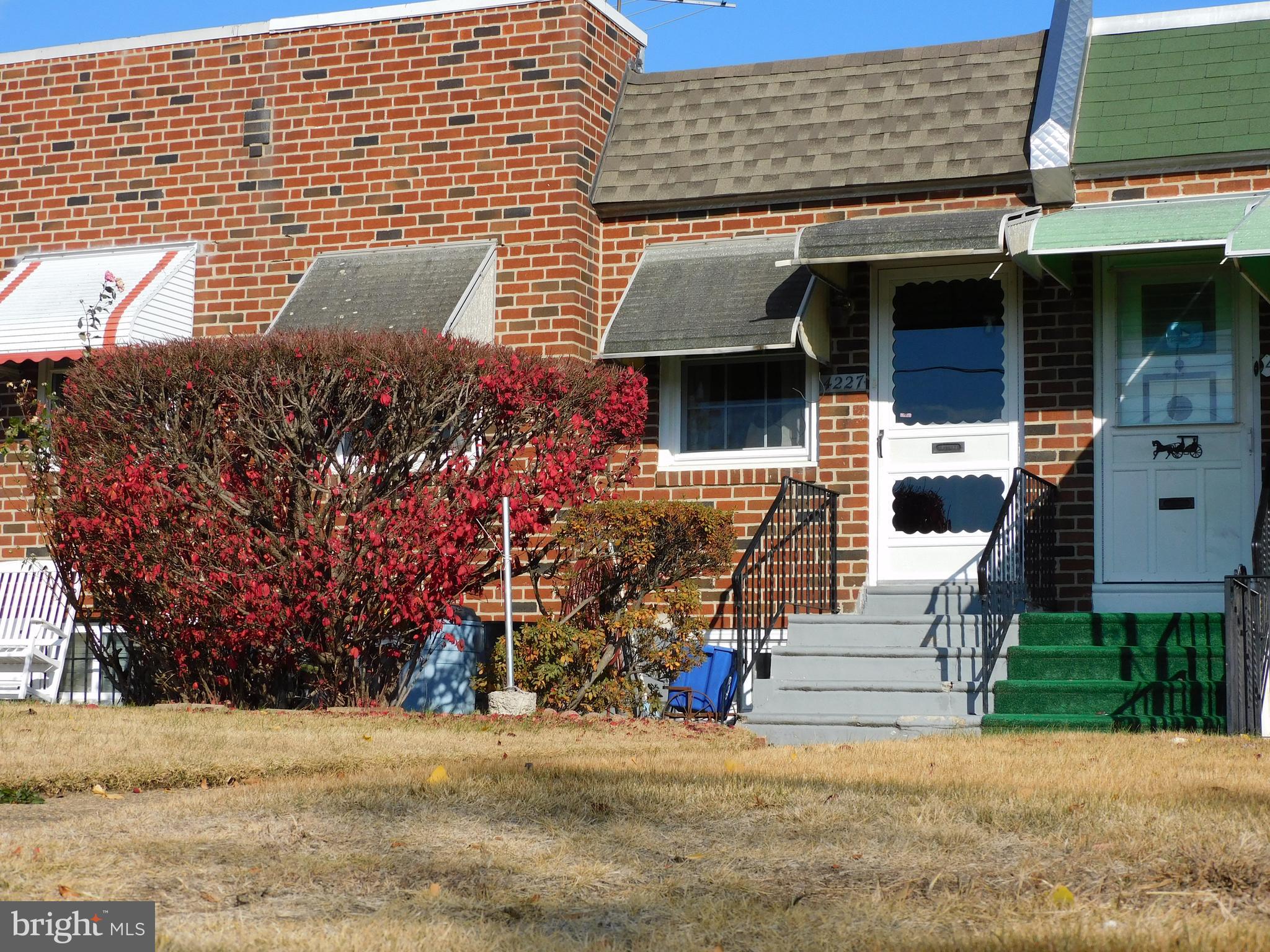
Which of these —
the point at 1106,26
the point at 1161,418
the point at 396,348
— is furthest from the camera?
the point at 1106,26

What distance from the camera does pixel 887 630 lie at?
1010 cm

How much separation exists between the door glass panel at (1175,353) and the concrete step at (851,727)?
310cm

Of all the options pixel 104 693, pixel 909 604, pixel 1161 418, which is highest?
pixel 1161 418

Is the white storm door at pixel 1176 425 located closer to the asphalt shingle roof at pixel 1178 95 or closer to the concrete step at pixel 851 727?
the asphalt shingle roof at pixel 1178 95

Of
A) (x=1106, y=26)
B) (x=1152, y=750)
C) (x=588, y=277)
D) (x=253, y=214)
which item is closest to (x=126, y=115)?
(x=253, y=214)

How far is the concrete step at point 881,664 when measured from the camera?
9.48 m

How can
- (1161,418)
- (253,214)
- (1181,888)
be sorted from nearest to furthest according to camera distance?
(1181,888)
(1161,418)
(253,214)

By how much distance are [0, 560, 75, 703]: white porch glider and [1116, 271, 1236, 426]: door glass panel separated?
7.83 metres

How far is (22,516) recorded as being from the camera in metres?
13.5

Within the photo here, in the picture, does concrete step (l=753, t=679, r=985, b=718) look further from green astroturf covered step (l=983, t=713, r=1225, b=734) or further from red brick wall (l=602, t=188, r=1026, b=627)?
red brick wall (l=602, t=188, r=1026, b=627)

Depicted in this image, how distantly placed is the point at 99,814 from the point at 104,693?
6.52 meters

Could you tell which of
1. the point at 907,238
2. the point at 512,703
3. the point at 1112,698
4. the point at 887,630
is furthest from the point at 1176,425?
the point at 512,703

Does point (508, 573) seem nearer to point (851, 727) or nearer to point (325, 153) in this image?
point (851, 727)

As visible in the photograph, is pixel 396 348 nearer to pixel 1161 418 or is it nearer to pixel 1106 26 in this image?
pixel 1161 418
